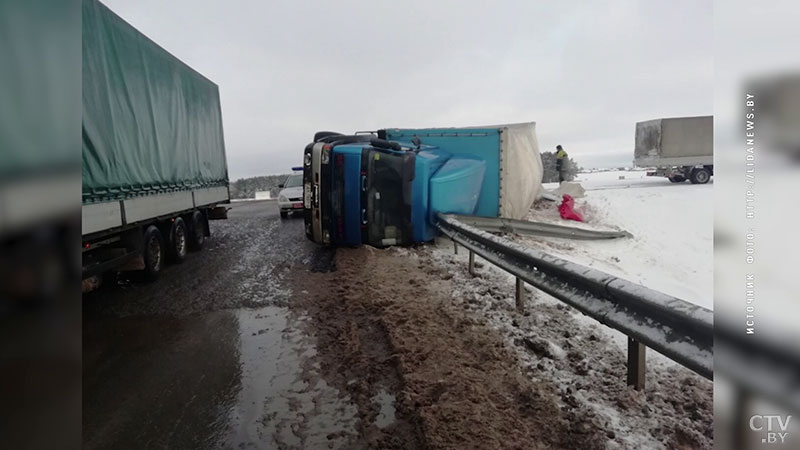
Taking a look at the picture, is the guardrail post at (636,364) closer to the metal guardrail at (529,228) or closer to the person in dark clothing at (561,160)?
the metal guardrail at (529,228)

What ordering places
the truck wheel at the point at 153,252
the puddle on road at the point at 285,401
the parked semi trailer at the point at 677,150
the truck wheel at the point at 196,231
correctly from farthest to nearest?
the parked semi trailer at the point at 677,150, the truck wheel at the point at 196,231, the truck wheel at the point at 153,252, the puddle on road at the point at 285,401

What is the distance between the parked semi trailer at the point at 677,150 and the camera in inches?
845

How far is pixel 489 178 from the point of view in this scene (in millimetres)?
9531

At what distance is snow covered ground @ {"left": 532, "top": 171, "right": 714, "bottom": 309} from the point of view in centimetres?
Result: 706

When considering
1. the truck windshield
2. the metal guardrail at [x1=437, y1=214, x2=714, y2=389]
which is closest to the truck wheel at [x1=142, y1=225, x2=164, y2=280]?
the metal guardrail at [x1=437, y1=214, x2=714, y2=389]

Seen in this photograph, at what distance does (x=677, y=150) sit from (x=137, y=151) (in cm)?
2487

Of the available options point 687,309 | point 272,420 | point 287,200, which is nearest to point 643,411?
point 687,309

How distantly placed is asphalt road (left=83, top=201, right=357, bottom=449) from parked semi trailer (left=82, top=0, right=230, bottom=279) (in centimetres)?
84

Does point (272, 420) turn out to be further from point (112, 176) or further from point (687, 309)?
point (112, 176)

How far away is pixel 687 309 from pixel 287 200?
13987mm

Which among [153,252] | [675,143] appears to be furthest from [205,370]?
[675,143]

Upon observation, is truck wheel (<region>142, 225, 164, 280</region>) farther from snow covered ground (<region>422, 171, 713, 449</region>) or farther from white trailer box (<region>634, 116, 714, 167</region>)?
white trailer box (<region>634, 116, 714, 167</region>)
